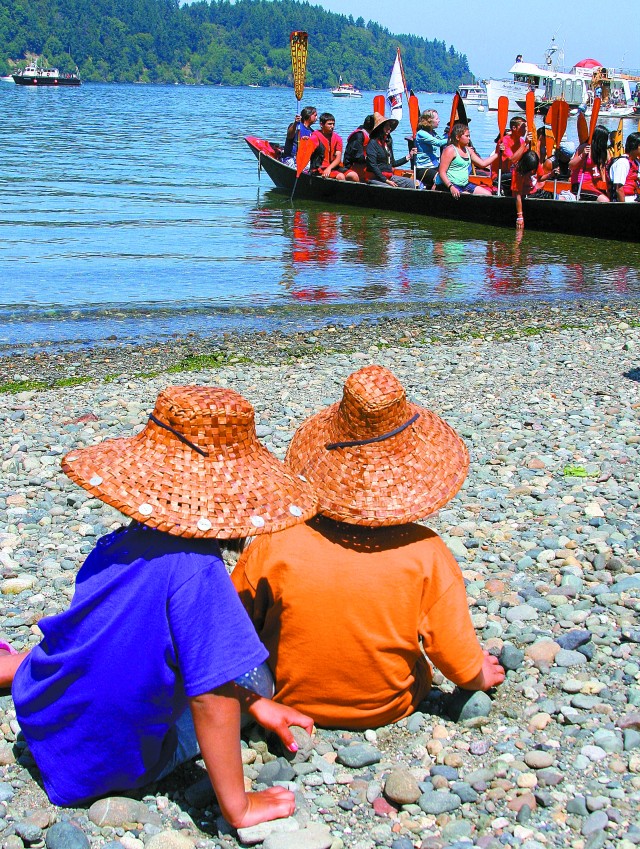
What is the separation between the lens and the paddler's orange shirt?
2924 mm

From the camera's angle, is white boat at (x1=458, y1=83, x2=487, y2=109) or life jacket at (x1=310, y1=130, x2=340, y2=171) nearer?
life jacket at (x1=310, y1=130, x2=340, y2=171)

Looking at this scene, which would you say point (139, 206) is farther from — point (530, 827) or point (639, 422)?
point (530, 827)

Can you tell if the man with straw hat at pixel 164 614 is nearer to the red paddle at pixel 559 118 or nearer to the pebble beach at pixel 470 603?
the pebble beach at pixel 470 603

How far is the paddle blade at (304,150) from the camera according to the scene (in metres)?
21.3

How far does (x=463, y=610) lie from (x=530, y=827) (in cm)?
64

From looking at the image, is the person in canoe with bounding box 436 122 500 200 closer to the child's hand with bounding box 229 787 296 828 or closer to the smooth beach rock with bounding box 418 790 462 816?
the smooth beach rock with bounding box 418 790 462 816

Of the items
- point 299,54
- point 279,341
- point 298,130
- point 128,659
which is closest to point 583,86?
point 299,54

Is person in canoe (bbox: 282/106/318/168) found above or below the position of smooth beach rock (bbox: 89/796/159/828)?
above

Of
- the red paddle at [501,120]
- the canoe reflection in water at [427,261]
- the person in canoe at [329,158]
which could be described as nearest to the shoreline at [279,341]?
the canoe reflection in water at [427,261]

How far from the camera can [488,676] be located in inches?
127

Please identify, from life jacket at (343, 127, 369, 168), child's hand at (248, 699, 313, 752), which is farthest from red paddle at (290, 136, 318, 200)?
child's hand at (248, 699, 313, 752)

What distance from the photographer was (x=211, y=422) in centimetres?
256

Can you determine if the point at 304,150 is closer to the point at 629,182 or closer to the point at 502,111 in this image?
the point at 502,111

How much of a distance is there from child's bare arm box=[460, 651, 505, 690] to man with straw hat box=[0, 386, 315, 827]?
756 mm
